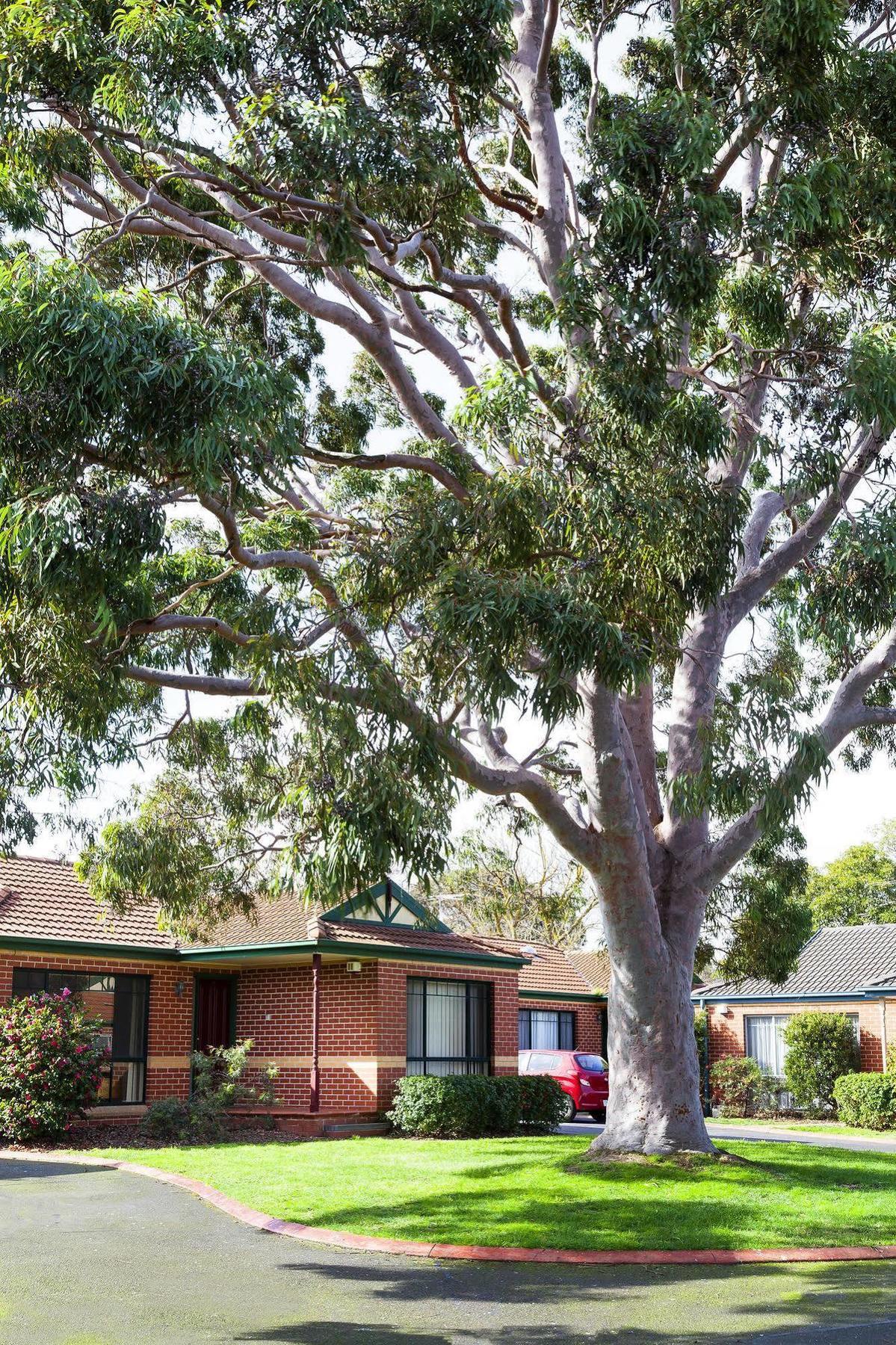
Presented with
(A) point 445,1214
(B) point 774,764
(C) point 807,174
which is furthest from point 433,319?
(A) point 445,1214

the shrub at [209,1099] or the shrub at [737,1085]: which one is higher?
the shrub at [209,1099]

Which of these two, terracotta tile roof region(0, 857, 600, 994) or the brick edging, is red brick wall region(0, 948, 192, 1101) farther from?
the brick edging

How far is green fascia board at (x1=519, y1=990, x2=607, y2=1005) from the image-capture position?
32.7 meters

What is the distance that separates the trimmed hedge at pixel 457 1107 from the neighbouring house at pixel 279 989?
2.69 ft

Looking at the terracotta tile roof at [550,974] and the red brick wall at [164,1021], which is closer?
the red brick wall at [164,1021]

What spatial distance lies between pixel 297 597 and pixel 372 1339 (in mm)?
6758

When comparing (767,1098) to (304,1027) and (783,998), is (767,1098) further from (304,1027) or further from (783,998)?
(304,1027)

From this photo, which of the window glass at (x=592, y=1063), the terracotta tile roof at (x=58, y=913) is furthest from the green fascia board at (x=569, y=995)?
the terracotta tile roof at (x=58, y=913)

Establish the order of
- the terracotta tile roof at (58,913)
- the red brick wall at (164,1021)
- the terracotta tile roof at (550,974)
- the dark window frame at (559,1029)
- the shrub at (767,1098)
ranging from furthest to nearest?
the dark window frame at (559,1029), the terracotta tile roof at (550,974), the shrub at (767,1098), the red brick wall at (164,1021), the terracotta tile roof at (58,913)

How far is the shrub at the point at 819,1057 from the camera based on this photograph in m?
30.7

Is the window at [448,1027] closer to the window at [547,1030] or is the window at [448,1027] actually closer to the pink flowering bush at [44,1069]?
the pink flowering bush at [44,1069]

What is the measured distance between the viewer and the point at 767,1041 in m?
34.2

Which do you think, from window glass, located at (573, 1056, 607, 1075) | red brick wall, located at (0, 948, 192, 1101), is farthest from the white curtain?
red brick wall, located at (0, 948, 192, 1101)

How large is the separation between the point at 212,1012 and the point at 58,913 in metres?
3.85
